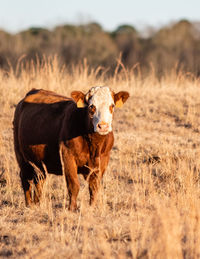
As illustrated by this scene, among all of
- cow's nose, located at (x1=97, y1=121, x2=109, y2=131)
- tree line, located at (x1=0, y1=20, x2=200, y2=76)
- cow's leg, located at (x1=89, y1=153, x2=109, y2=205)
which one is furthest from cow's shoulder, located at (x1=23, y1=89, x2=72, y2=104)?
tree line, located at (x1=0, y1=20, x2=200, y2=76)

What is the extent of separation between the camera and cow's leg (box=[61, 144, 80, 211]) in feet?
19.3

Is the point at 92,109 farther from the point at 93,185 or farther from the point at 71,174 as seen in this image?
the point at 93,185

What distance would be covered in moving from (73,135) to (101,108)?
21.2 inches

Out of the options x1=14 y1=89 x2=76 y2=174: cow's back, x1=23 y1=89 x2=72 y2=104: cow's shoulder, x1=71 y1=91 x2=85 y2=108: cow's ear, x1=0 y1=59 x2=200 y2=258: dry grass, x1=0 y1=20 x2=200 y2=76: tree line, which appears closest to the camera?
x1=0 y1=59 x2=200 y2=258: dry grass

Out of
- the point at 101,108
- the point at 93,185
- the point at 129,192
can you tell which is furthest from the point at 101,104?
the point at 129,192

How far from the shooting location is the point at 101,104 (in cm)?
570

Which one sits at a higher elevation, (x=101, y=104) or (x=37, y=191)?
(x=101, y=104)

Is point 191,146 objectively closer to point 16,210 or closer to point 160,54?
point 16,210

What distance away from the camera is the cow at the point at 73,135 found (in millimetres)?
5773

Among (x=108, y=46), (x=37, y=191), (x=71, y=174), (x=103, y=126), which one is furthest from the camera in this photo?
(x=108, y=46)

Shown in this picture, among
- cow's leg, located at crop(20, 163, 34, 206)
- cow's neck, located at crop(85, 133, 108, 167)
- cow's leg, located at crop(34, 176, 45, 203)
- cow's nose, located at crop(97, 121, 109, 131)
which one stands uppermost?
cow's nose, located at crop(97, 121, 109, 131)

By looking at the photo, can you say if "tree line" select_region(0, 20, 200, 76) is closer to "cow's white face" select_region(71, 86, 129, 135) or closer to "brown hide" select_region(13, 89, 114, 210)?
"brown hide" select_region(13, 89, 114, 210)

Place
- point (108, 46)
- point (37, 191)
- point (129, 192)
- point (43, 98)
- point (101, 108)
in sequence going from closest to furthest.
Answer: point (101, 108) < point (43, 98) < point (37, 191) < point (129, 192) < point (108, 46)

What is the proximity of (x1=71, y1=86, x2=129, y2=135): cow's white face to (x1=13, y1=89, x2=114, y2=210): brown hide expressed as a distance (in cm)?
20
